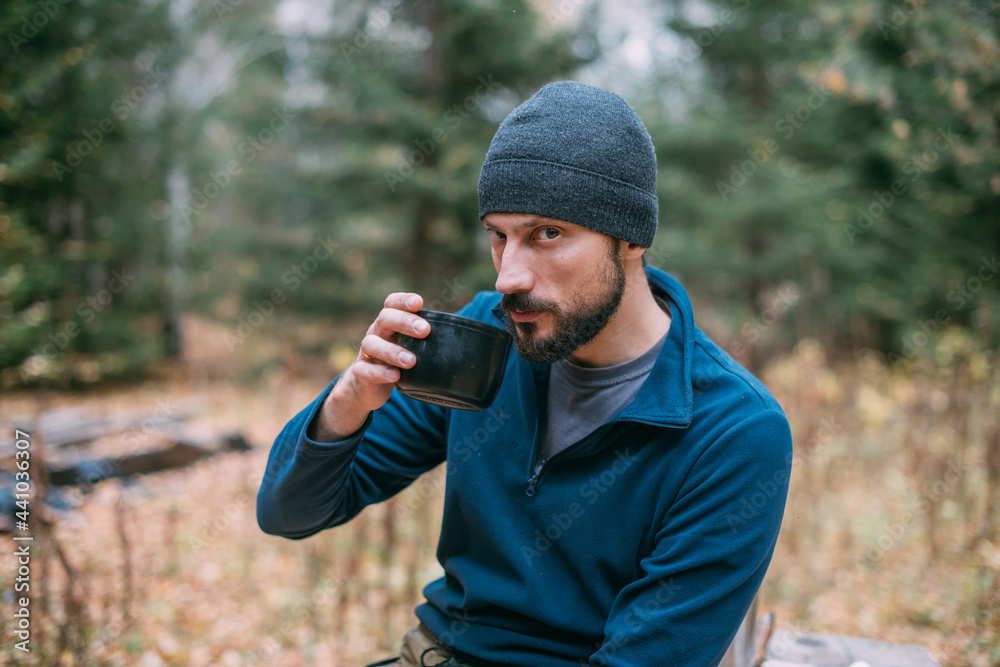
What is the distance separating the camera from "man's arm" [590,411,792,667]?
48.0 inches

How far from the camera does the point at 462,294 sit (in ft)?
26.6

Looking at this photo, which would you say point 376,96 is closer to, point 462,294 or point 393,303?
point 462,294

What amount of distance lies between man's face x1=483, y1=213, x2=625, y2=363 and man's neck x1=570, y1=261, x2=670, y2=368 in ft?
0.26

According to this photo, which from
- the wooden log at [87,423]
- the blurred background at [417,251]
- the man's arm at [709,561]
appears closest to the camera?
the man's arm at [709,561]

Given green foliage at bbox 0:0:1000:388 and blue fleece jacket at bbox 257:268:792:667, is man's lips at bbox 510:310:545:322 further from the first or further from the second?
green foliage at bbox 0:0:1000:388

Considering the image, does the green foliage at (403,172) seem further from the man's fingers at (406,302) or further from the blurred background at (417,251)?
the man's fingers at (406,302)

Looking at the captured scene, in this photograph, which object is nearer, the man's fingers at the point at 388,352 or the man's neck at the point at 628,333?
the man's fingers at the point at 388,352

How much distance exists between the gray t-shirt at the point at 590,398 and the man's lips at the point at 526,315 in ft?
0.75

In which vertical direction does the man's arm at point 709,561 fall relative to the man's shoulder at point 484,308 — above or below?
below

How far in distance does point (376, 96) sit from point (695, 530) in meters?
7.00

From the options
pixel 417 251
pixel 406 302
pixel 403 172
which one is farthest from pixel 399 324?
pixel 417 251

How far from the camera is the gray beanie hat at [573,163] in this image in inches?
55.7

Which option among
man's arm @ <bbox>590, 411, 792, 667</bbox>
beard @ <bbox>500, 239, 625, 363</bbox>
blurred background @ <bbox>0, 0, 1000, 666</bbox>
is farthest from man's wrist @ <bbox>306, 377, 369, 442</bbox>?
blurred background @ <bbox>0, 0, 1000, 666</bbox>

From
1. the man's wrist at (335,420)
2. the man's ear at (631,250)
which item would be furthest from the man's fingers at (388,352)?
the man's ear at (631,250)
